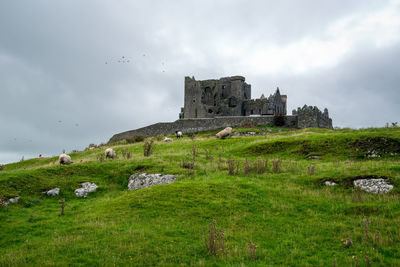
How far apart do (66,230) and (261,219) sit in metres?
8.32

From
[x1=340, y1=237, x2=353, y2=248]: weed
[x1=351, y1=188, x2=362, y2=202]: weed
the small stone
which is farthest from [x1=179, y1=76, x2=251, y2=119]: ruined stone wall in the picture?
[x1=340, y1=237, x2=353, y2=248]: weed

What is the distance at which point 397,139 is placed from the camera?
28016mm

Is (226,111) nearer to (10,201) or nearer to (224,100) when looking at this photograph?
(224,100)

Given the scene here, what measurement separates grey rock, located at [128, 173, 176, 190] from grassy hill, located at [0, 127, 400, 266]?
2.24 ft

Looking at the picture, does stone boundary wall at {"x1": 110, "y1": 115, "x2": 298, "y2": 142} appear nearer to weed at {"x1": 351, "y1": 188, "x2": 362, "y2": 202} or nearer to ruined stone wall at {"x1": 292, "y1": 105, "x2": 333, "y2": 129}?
ruined stone wall at {"x1": 292, "y1": 105, "x2": 333, "y2": 129}

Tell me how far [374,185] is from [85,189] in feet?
56.5

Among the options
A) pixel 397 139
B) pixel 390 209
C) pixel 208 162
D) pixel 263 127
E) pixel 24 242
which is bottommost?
pixel 24 242

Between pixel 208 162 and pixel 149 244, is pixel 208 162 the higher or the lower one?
the higher one

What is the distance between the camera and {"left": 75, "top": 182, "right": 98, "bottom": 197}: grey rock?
20.7m

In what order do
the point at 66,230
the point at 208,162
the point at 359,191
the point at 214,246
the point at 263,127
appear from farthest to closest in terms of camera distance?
the point at 263,127 < the point at 208,162 < the point at 359,191 < the point at 66,230 < the point at 214,246

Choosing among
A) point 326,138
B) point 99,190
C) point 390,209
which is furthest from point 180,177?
point 326,138

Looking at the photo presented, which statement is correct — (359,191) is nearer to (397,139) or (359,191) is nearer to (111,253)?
(111,253)

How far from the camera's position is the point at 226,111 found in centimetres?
8375

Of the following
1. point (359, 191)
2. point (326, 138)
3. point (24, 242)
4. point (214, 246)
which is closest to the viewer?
point (214, 246)
